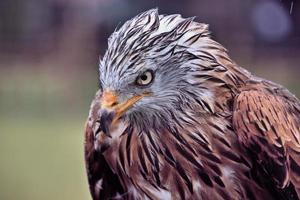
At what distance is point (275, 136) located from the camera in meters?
1.23

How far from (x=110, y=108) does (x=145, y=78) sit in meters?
0.08

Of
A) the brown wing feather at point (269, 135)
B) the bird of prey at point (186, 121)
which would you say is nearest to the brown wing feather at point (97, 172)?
the bird of prey at point (186, 121)

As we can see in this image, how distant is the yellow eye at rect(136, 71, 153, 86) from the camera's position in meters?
1.21

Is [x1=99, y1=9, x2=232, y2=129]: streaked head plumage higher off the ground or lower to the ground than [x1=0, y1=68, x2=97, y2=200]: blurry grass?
higher

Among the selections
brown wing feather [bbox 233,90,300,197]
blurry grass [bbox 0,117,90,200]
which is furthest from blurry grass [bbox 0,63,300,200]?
brown wing feather [bbox 233,90,300,197]

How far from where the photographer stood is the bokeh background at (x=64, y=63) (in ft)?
4.49

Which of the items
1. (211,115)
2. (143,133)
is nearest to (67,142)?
(143,133)

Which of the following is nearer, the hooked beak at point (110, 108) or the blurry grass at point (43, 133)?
the hooked beak at point (110, 108)

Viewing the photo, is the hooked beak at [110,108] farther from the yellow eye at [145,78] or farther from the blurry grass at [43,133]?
the blurry grass at [43,133]

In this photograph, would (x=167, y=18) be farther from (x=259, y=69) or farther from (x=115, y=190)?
(x=115, y=190)

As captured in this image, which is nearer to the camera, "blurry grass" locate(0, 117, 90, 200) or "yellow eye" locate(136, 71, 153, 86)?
"yellow eye" locate(136, 71, 153, 86)

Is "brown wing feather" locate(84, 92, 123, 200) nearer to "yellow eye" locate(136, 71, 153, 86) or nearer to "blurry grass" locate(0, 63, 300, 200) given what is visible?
"blurry grass" locate(0, 63, 300, 200)

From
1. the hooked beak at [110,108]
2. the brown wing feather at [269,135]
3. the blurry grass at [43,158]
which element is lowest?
the blurry grass at [43,158]

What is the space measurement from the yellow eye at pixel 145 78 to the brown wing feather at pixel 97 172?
18 centimetres
